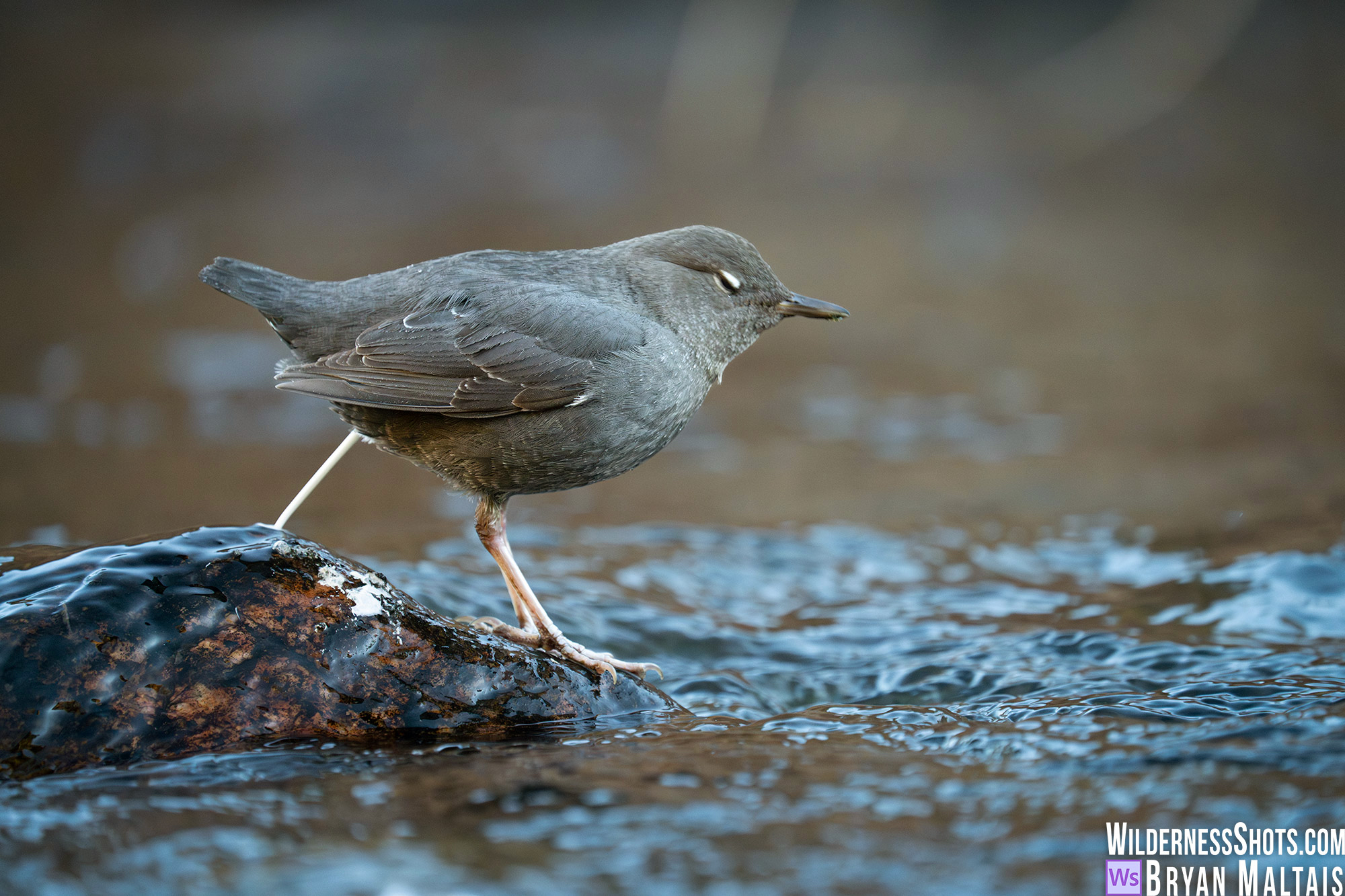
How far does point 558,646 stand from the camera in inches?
141

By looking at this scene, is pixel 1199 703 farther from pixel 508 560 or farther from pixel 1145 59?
pixel 1145 59

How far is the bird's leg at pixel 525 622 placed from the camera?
351 centimetres

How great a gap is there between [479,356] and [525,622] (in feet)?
3.10

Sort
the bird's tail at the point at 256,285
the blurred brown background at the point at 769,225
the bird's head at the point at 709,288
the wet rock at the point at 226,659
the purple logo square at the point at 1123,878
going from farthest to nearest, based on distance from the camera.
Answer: the blurred brown background at the point at 769,225
the bird's head at the point at 709,288
the bird's tail at the point at 256,285
the wet rock at the point at 226,659
the purple logo square at the point at 1123,878

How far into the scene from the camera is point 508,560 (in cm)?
380

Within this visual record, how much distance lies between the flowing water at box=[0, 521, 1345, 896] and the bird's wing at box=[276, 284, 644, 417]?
107cm

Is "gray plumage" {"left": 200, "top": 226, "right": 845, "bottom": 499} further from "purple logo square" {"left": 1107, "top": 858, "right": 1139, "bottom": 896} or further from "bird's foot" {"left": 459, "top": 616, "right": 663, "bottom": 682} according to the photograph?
"purple logo square" {"left": 1107, "top": 858, "right": 1139, "bottom": 896}

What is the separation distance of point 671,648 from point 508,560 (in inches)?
37.0

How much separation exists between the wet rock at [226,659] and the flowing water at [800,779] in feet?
0.33

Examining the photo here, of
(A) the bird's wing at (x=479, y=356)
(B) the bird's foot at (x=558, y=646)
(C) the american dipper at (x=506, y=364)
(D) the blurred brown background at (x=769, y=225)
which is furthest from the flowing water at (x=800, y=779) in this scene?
(D) the blurred brown background at (x=769, y=225)

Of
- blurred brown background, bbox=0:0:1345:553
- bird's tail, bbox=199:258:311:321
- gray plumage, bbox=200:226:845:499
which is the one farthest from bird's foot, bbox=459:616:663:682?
blurred brown background, bbox=0:0:1345:553

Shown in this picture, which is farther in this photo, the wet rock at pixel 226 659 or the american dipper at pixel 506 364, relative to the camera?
the american dipper at pixel 506 364

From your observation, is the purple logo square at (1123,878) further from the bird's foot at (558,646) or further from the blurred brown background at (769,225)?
the blurred brown background at (769,225)

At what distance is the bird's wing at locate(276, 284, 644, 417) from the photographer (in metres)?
3.51
